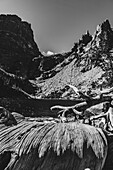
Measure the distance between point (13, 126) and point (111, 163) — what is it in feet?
4.45

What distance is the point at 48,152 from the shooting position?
2.50 m

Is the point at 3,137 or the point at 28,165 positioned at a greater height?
the point at 3,137

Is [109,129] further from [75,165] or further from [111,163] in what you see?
[75,165]

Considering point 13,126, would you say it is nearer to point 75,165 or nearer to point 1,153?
point 1,153

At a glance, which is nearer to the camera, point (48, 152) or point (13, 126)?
point (48, 152)

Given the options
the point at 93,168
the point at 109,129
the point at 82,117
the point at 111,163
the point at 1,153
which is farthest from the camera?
the point at 82,117

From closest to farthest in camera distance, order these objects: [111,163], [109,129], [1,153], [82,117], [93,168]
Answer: [1,153] < [93,168] < [111,163] < [109,129] < [82,117]

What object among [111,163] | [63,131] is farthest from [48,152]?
[111,163]

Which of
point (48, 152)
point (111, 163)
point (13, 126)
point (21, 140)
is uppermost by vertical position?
point (13, 126)

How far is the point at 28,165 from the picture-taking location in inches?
96.6

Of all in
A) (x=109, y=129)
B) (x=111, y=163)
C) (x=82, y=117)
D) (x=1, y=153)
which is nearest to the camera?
(x=1, y=153)

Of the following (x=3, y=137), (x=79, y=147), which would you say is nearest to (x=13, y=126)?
(x=3, y=137)

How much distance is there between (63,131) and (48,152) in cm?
32

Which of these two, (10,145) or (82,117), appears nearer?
(10,145)
